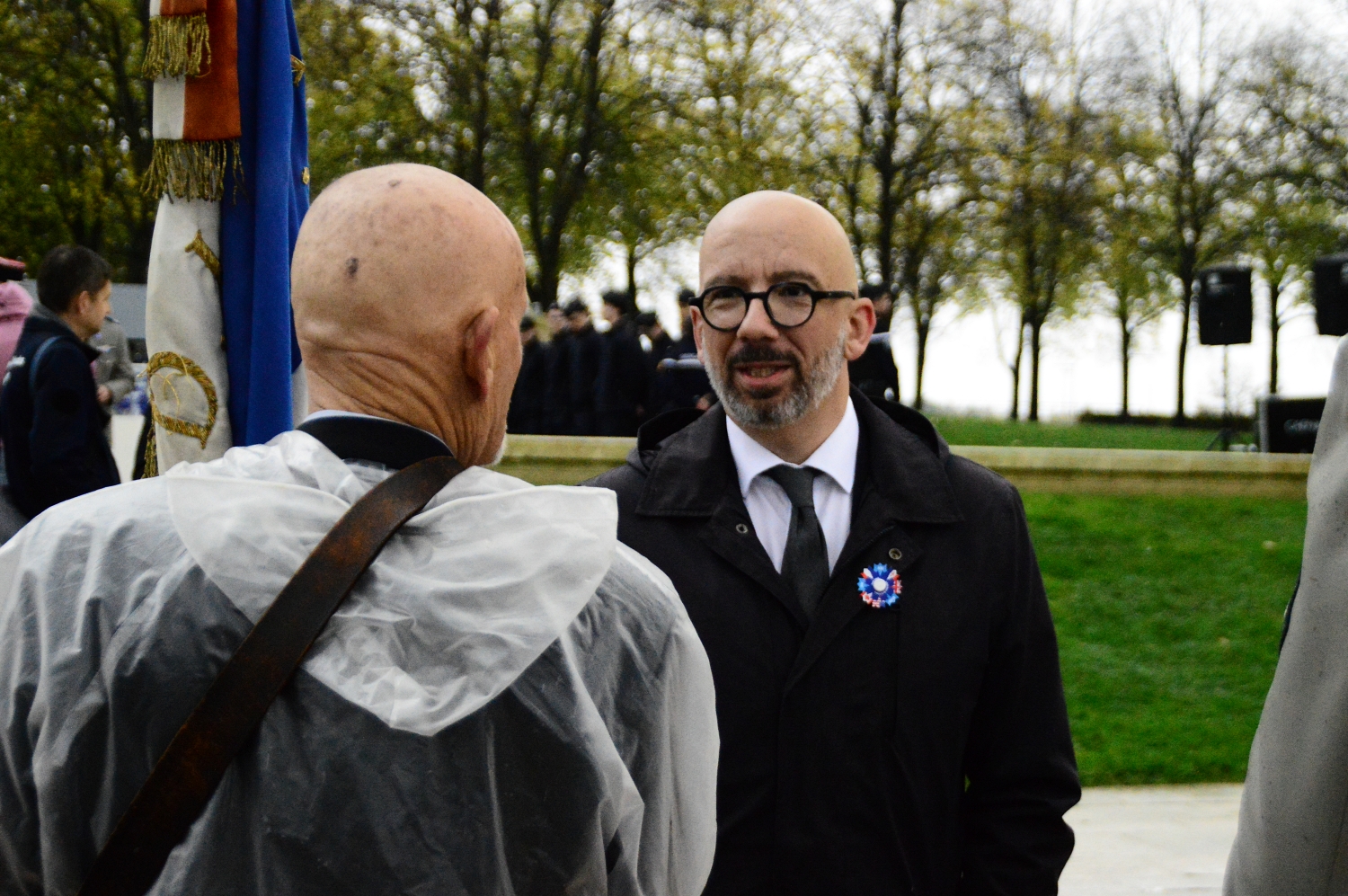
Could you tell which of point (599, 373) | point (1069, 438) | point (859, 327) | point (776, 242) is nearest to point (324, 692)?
point (776, 242)

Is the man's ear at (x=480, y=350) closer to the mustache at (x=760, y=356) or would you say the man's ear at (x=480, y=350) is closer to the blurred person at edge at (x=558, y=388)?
the mustache at (x=760, y=356)

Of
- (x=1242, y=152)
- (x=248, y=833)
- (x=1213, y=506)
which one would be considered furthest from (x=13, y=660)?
(x=1242, y=152)

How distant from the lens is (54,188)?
22.9 metres

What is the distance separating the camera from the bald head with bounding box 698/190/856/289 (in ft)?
8.68

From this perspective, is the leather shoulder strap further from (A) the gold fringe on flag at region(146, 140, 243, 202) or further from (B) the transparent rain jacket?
(A) the gold fringe on flag at region(146, 140, 243, 202)

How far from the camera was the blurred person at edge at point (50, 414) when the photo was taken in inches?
198

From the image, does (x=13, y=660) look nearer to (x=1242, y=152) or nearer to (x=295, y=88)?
(x=295, y=88)

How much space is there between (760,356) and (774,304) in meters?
0.11

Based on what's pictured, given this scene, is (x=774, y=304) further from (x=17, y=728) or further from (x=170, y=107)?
(x=17, y=728)

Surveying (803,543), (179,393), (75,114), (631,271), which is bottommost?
(803,543)

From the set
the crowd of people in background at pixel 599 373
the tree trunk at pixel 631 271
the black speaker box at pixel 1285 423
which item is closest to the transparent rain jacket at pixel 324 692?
the crowd of people in background at pixel 599 373

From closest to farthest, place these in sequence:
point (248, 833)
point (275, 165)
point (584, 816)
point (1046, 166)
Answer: point (248, 833) < point (584, 816) < point (275, 165) < point (1046, 166)

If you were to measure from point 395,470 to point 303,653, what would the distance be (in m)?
0.23

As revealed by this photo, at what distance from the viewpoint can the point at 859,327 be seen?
2803 mm
